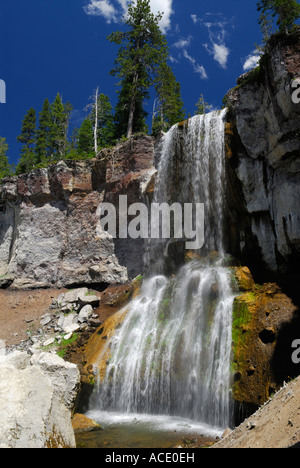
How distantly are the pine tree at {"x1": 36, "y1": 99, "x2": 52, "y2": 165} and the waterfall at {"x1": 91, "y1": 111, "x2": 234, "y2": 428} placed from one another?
26.9 metres

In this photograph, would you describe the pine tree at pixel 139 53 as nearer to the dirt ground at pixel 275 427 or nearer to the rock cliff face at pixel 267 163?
the rock cliff face at pixel 267 163

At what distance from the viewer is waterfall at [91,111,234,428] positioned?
36.3 ft

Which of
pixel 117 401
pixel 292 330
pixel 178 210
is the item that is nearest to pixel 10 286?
pixel 178 210

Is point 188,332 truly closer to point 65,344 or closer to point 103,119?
point 65,344

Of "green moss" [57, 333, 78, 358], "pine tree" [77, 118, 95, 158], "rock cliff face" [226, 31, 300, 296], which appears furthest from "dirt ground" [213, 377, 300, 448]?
"pine tree" [77, 118, 95, 158]

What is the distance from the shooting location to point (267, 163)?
15609mm

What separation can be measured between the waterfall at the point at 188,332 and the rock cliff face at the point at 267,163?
1.42m

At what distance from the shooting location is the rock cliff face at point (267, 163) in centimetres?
1372

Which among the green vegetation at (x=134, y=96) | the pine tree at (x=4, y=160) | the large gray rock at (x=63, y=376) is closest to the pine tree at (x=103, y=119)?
the green vegetation at (x=134, y=96)

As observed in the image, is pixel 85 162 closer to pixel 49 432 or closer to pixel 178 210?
pixel 178 210

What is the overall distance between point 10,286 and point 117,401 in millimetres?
17635

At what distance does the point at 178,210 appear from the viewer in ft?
68.6

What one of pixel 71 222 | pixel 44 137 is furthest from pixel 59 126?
pixel 71 222

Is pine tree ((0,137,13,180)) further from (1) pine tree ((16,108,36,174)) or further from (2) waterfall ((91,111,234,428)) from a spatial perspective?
(2) waterfall ((91,111,234,428))
